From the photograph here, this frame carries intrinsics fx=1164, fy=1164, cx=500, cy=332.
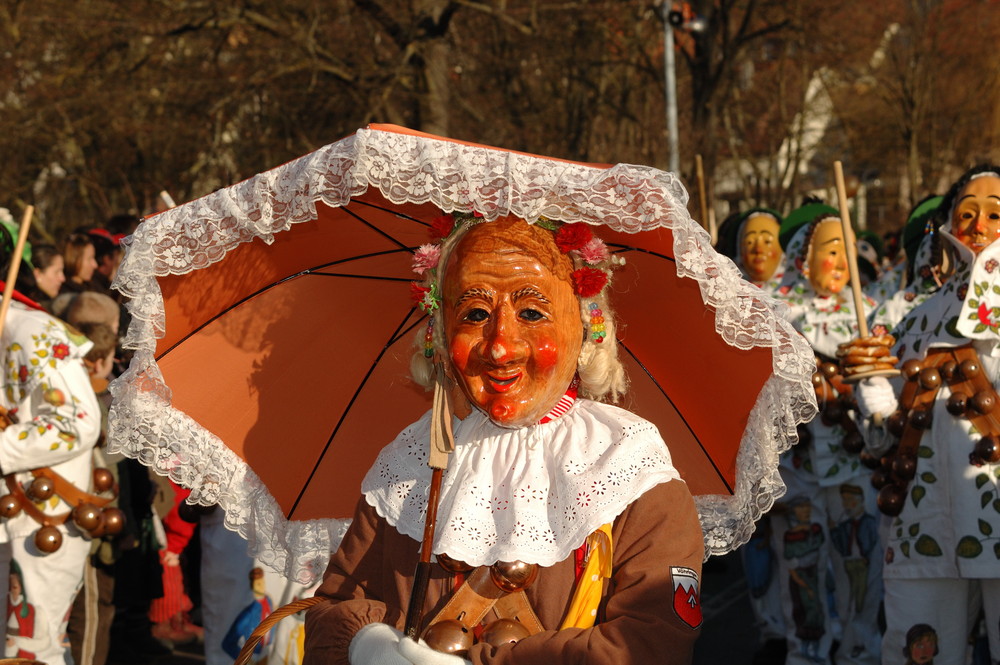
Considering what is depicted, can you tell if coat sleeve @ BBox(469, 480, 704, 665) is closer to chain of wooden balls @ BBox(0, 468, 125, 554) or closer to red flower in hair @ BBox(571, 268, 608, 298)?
red flower in hair @ BBox(571, 268, 608, 298)

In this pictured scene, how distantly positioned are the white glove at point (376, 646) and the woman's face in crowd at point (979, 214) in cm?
297

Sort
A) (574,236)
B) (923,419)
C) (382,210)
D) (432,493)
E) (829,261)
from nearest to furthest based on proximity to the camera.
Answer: (432,493)
(574,236)
(382,210)
(923,419)
(829,261)

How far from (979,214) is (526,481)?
8.97 feet

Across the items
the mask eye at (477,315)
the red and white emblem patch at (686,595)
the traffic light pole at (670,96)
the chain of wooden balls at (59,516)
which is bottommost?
→ the chain of wooden balls at (59,516)

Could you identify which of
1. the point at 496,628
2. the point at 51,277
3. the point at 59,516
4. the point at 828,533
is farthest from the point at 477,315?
the point at 51,277

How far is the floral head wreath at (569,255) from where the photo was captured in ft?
8.72

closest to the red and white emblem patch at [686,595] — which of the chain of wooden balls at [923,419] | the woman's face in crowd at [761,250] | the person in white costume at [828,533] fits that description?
the chain of wooden balls at [923,419]

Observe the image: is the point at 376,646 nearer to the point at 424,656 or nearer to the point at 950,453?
the point at 424,656

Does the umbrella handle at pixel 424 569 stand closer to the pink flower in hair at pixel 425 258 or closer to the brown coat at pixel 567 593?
the brown coat at pixel 567 593

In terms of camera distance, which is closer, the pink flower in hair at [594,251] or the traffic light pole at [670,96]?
the pink flower in hair at [594,251]

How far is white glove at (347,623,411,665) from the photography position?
7.73 feet

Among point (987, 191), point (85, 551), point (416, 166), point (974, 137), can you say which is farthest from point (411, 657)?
point (974, 137)

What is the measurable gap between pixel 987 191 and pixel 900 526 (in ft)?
4.40

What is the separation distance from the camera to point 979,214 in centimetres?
449
